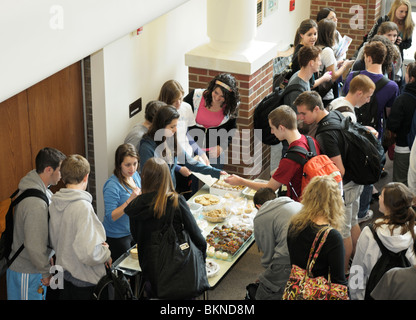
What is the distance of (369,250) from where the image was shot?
500cm

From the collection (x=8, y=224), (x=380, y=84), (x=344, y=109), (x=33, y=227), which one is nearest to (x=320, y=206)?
(x=33, y=227)

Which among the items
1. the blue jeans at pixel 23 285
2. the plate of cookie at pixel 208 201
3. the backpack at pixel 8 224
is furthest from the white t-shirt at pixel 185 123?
the blue jeans at pixel 23 285

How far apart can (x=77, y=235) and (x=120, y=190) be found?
2.88 ft

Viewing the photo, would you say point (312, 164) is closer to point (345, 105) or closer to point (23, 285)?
point (345, 105)

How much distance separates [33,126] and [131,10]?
1575 mm

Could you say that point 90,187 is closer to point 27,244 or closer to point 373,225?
point 27,244

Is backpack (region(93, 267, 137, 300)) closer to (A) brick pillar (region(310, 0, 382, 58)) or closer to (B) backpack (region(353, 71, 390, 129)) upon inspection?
(B) backpack (region(353, 71, 390, 129))

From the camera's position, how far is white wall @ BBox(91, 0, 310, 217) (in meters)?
7.02

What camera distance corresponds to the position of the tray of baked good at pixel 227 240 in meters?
5.74

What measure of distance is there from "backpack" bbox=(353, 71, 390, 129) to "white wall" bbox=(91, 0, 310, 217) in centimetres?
238

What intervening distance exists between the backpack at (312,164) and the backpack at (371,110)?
1.96 meters

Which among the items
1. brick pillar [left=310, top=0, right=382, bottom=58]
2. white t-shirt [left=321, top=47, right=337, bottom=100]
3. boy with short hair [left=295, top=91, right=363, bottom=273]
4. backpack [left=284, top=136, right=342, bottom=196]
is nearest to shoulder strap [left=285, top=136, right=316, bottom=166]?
backpack [left=284, top=136, right=342, bottom=196]

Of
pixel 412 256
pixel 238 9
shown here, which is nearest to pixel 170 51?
Answer: pixel 238 9
